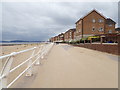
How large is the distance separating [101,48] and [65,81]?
1193 centimetres

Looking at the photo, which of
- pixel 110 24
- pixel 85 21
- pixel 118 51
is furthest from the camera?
pixel 110 24

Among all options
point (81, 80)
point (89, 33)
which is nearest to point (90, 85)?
point (81, 80)

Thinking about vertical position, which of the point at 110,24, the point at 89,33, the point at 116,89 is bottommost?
the point at 116,89

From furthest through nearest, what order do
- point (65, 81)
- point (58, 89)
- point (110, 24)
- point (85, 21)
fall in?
point (110, 24) → point (85, 21) → point (65, 81) → point (58, 89)

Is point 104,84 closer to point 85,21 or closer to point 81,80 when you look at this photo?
point 81,80

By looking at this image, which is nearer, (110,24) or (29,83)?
(29,83)

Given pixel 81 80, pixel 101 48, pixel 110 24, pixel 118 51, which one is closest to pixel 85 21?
pixel 110 24

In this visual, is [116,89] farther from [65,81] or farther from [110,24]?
[110,24]

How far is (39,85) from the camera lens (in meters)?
3.80

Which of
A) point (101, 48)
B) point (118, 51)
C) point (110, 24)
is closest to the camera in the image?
point (118, 51)

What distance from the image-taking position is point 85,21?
40188mm

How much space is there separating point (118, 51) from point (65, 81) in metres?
8.82

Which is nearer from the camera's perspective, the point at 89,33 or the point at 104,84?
the point at 104,84

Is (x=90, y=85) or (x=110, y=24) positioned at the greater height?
(x=110, y=24)
